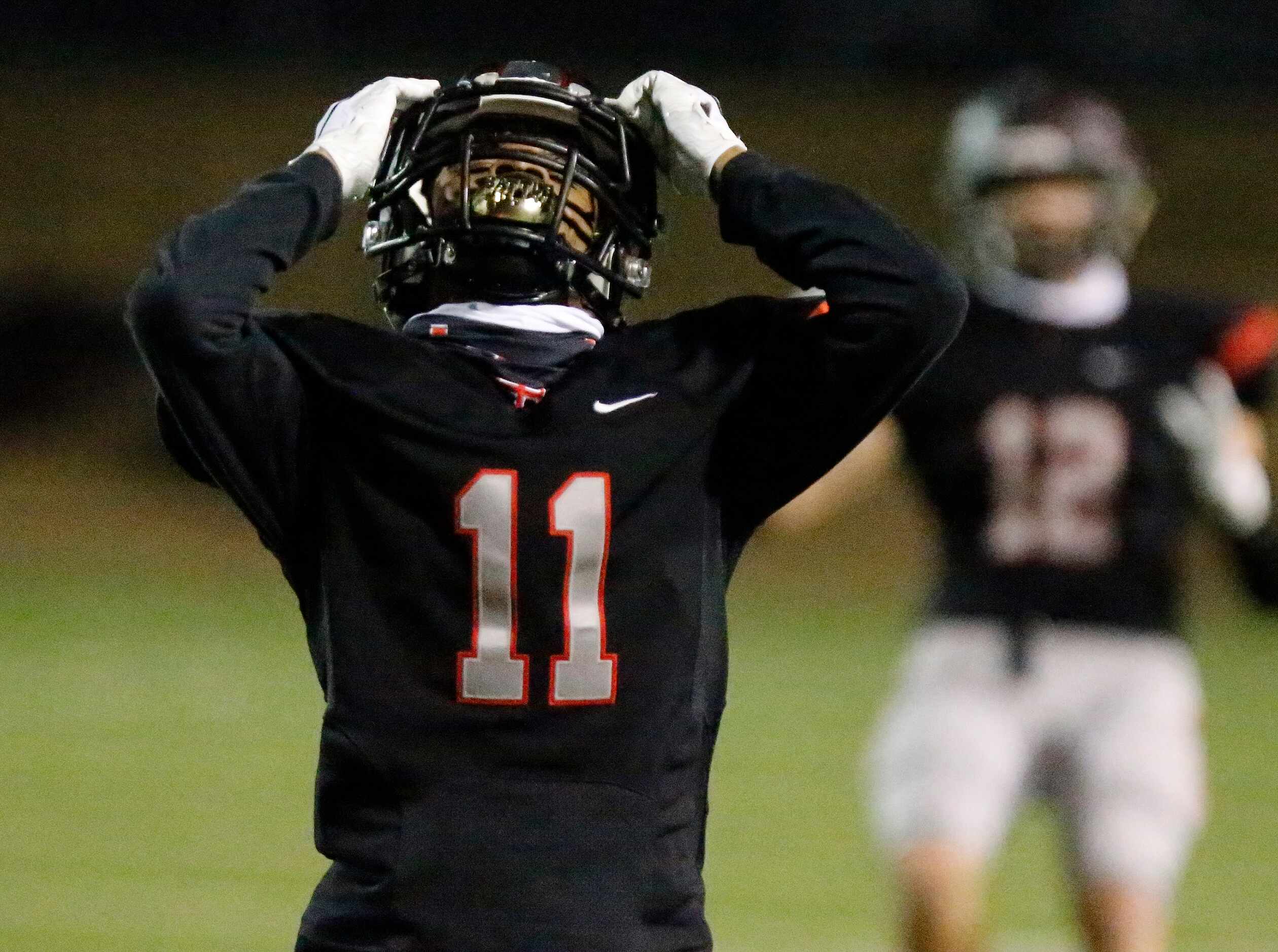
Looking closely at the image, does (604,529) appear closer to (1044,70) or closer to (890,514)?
(890,514)

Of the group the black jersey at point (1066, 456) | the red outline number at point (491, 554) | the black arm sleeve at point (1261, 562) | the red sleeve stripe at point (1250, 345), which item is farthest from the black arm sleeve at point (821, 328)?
the black arm sleeve at point (1261, 562)

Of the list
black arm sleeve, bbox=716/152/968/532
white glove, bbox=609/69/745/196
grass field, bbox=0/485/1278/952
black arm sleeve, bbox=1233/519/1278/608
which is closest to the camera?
black arm sleeve, bbox=716/152/968/532

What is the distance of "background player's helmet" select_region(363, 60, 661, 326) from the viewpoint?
7.22ft

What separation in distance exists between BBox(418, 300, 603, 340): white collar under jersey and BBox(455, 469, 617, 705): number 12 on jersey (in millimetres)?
186

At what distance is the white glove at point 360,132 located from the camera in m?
2.24

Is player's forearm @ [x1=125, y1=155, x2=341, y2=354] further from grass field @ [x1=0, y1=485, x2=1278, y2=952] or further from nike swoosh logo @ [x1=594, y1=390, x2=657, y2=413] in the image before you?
grass field @ [x1=0, y1=485, x2=1278, y2=952]

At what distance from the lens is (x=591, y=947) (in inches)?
81.8

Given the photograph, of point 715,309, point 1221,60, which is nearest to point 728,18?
point 1221,60

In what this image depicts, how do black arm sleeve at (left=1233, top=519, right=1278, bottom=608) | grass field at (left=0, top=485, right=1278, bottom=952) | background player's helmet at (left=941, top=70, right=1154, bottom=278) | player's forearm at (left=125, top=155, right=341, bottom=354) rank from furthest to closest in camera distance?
grass field at (left=0, top=485, right=1278, bottom=952), black arm sleeve at (left=1233, top=519, right=1278, bottom=608), background player's helmet at (left=941, top=70, right=1154, bottom=278), player's forearm at (left=125, top=155, right=341, bottom=354)

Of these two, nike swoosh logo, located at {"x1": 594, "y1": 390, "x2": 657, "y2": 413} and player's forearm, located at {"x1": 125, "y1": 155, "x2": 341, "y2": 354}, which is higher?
player's forearm, located at {"x1": 125, "y1": 155, "x2": 341, "y2": 354}

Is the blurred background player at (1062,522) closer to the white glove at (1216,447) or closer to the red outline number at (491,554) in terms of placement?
the white glove at (1216,447)

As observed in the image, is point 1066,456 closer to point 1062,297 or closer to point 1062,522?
point 1062,522

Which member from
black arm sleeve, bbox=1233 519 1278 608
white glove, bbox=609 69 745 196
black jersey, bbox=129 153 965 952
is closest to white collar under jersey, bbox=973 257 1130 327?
black arm sleeve, bbox=1233 519 1278 608

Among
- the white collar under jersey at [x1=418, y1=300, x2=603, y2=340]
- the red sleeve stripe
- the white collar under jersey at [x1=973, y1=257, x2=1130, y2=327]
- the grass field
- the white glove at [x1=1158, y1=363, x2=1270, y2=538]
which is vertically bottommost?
the grass field
